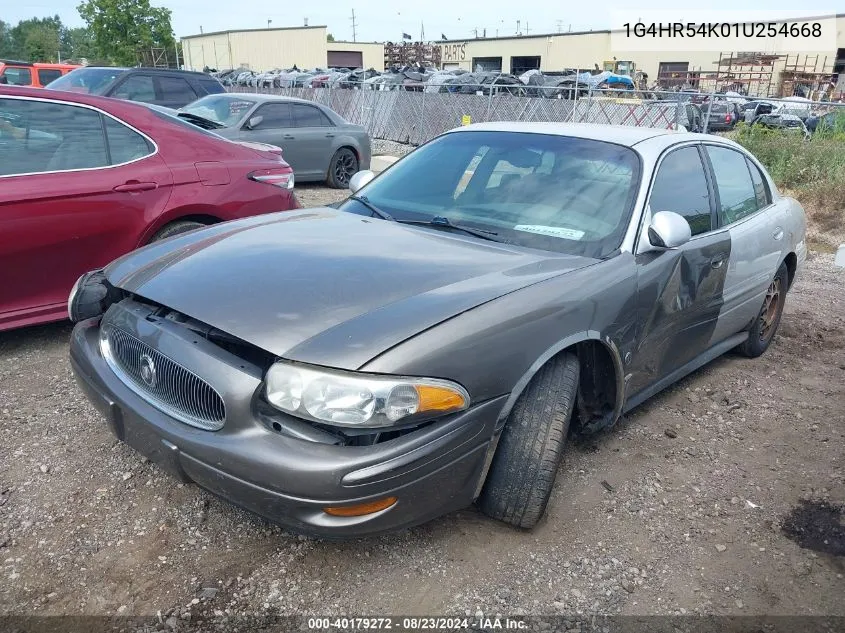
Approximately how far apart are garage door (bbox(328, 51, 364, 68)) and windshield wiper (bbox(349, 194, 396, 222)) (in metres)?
61.6

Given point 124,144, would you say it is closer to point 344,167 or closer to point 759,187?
point 759,187

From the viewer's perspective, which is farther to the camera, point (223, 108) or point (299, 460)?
point (223, 108)

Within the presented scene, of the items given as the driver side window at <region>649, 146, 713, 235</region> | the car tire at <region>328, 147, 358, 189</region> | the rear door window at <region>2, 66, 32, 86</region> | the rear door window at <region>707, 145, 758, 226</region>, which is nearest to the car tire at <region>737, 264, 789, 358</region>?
the rear door window at <region>707, 145, 758, 226</region>

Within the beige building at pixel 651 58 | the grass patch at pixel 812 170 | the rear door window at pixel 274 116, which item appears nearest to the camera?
the grass patch at pixel 812 170

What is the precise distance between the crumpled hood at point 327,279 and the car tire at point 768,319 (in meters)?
2.30

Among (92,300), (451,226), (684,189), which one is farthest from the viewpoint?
(684,189)

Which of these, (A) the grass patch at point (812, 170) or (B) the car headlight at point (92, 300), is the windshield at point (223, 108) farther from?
(A) the grass patch at point (812, 170)

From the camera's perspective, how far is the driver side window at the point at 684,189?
3.45 metres

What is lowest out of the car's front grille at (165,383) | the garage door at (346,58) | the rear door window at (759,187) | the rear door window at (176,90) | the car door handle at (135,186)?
the car's front grille at (165,383)

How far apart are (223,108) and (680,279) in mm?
8376

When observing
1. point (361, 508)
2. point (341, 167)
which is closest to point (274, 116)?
point (341, 167)

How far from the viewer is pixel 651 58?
4950 centimetres

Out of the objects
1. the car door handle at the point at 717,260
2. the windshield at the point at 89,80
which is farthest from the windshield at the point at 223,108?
the car door handle at the point at 717,260

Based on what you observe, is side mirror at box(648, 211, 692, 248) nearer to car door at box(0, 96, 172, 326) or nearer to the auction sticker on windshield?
the auction sticker on windshield
